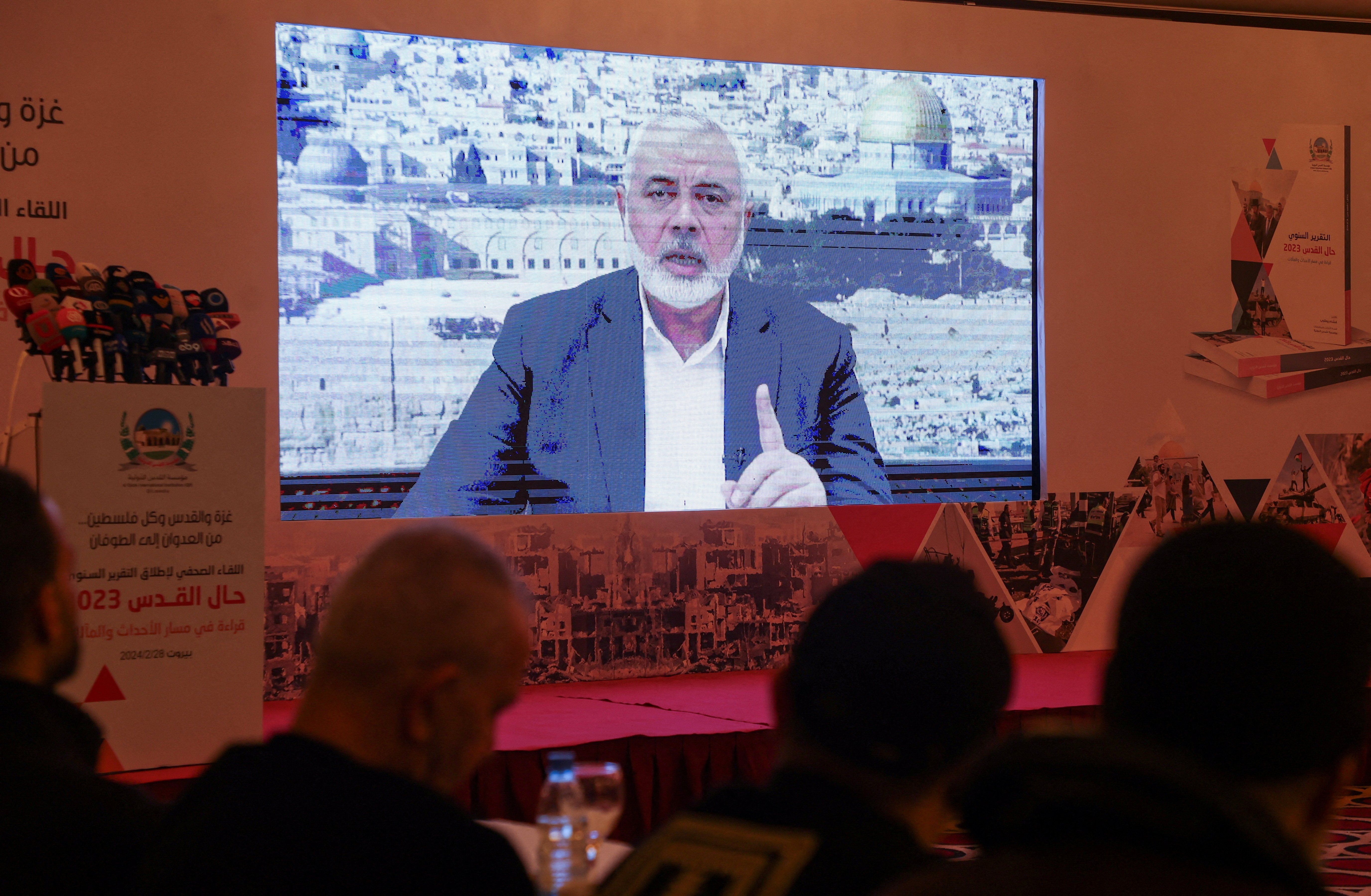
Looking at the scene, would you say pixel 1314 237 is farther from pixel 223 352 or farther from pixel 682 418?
pixel 223 352

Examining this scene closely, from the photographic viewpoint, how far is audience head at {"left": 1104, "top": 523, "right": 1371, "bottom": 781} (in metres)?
0.85

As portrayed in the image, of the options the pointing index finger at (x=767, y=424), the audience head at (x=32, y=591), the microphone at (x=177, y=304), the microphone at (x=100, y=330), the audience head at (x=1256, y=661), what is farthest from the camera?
the pointing index finger at (x=767, y=424)

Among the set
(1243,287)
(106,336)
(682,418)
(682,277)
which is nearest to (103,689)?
(106,336)

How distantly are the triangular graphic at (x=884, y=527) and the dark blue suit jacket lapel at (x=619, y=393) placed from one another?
36.2 inches

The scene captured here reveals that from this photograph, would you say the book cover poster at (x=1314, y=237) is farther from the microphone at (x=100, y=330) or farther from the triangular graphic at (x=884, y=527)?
the microphone at (x=100, y=330)

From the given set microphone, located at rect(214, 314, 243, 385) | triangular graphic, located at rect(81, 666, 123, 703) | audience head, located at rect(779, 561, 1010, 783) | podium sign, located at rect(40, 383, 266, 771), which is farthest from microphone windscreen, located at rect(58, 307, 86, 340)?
audience head, located at rect(779, 561, 1010, 783)

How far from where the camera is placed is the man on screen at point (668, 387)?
4.47 meters

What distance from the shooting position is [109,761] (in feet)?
8.82

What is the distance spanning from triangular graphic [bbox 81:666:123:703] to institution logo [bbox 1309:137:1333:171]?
18.1ft

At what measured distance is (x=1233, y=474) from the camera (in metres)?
5.25

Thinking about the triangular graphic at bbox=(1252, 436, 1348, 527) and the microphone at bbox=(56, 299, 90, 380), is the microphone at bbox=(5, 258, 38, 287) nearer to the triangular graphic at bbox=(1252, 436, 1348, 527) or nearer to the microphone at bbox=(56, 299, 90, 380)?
the microphone at bbox=(56, 299, 90, 380)

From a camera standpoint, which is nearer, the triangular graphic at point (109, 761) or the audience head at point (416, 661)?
the audience head at point (416, 661)

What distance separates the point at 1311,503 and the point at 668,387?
327 cm

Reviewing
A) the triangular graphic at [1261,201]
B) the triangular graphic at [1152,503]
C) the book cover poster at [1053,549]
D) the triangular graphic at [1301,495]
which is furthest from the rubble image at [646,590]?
the triangular graphic at [1261,201]
